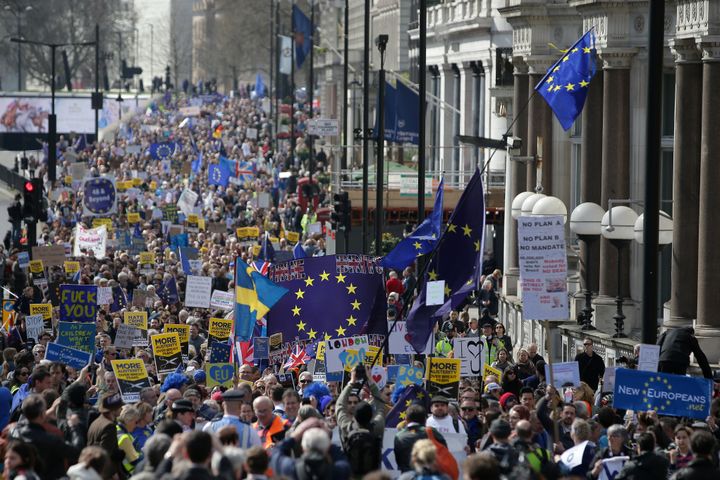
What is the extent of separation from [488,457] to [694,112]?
13489 mm

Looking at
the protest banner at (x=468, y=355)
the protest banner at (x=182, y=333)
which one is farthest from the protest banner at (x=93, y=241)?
the protest banner at (x=468, y=355)

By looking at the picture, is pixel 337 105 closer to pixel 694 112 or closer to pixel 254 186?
pixel 254 186

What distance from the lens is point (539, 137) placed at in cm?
3294

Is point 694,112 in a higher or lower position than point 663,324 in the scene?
higher

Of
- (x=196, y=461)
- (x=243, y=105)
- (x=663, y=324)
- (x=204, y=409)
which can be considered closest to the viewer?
(x=196, y=461)

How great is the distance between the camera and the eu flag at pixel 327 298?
2106cm

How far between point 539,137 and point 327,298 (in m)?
12.6

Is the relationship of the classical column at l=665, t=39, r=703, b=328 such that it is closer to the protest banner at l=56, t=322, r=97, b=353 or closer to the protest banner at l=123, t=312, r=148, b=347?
the protest banner at l=123, t=312, r=148, b=347

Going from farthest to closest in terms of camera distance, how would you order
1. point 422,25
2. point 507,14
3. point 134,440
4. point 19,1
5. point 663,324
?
point 19,1 → point 507,14 → point 422,25 → point 663,324 → point 134,440

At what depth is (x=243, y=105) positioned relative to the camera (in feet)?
448

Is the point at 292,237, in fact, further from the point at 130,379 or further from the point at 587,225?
the point at 130,379

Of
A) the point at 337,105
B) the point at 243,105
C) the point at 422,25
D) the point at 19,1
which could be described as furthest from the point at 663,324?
the point at 19,1

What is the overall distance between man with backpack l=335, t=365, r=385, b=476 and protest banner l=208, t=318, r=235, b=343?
866 centimetres

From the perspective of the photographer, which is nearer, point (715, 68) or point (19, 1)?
point (715, 68)
